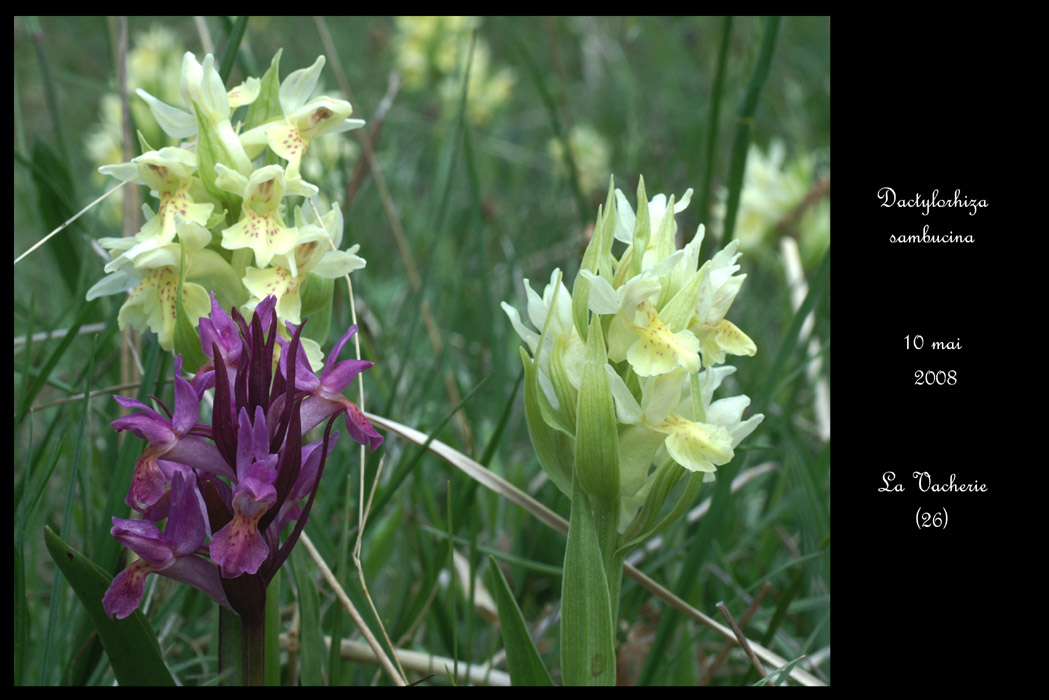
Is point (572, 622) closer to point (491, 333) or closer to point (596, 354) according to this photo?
point (596, 354)

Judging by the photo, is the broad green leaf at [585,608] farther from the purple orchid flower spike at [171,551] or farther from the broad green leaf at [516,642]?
the purple orchid flower spike at [171,551]

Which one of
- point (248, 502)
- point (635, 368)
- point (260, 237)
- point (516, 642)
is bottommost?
point (516, 642)

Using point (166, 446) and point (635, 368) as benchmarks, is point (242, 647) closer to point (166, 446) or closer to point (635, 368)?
point (166, 446)

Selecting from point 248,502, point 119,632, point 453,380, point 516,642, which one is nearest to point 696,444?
point 516,642

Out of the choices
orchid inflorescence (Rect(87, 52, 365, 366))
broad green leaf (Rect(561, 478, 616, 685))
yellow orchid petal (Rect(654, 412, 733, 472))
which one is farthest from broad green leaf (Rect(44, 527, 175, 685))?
yellow orchid petal (Rect(654, 412, 733, 472))

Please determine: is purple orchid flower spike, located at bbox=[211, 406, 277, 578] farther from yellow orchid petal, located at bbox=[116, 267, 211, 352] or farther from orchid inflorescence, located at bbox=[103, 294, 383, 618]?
yellow orchid petal, located at bbox=[116, 267, 211, 352]

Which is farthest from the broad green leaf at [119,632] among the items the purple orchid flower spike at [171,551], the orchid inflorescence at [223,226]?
the orchid inflorescence at [223,226]
